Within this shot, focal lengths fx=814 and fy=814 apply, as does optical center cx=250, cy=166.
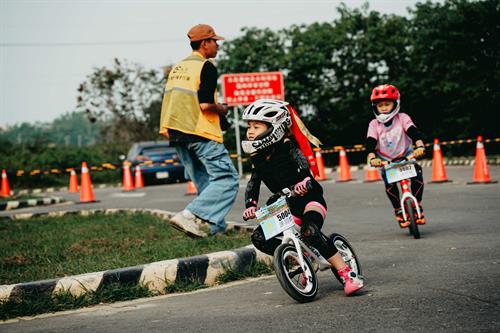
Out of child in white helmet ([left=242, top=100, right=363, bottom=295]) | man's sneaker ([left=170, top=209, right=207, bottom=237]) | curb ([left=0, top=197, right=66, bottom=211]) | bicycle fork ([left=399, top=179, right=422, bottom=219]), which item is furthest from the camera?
curb ([left=0, top=197, right=66, bottom=211])

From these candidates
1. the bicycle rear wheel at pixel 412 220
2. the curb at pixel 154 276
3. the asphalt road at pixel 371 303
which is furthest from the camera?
the bicycle rear wheel at pixel 412 220

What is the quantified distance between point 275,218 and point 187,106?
3.28 m

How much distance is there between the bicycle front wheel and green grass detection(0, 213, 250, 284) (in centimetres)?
188

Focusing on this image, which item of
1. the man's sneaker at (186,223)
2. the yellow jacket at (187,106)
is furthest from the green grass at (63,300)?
the yellow jacket at (187,106)

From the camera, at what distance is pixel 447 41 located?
1357 inches

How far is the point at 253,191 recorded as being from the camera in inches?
228

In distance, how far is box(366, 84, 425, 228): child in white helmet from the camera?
29.3 ft

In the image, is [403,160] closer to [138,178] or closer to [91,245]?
[91,245]

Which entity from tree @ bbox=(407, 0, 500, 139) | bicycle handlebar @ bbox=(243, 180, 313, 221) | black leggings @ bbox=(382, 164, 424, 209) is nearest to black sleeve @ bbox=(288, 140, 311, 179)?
bicycle handlebar @ bbox=(243, 180, 313, 221)

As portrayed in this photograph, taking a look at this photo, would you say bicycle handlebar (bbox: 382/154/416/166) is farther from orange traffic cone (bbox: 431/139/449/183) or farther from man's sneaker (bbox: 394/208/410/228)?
orange traffic cone (bbox: 431/139/449/183)

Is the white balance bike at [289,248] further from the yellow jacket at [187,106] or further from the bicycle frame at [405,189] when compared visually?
the bicycle frame at [405,189]

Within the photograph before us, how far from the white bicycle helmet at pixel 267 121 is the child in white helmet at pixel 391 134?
338 centimetres

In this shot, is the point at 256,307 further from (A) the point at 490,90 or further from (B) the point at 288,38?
(B) the point at 288,38

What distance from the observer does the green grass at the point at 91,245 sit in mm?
7180
